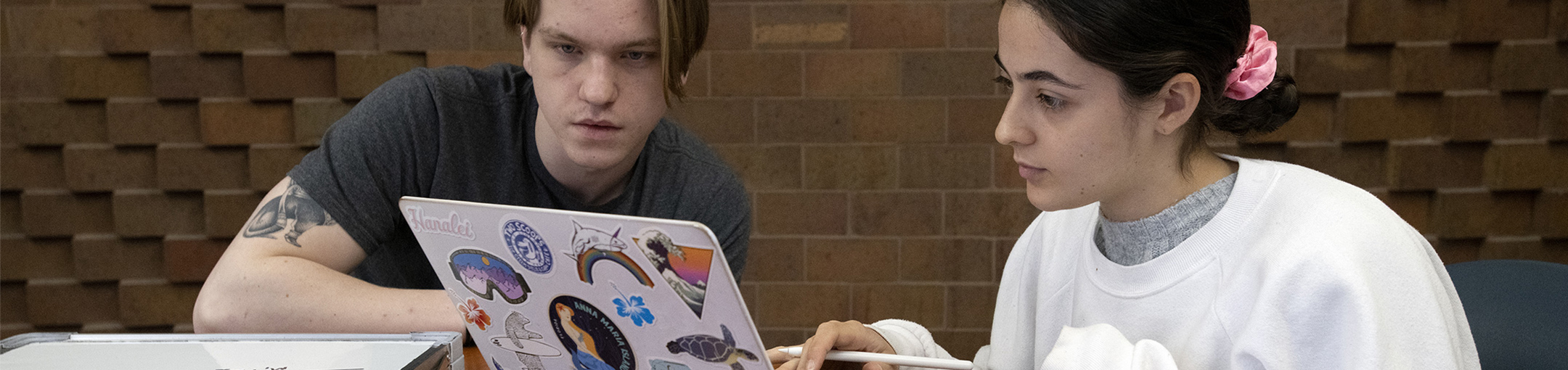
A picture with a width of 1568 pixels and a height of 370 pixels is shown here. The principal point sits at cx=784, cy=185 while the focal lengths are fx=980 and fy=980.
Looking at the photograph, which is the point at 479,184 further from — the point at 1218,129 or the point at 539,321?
the point at 1218,129

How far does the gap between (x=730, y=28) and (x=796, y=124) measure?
0.38 metres

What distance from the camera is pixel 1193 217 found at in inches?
46.0

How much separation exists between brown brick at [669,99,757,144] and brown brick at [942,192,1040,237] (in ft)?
2.27

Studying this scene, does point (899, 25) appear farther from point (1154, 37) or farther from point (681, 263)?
point (681, 263)

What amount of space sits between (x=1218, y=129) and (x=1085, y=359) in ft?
1.38

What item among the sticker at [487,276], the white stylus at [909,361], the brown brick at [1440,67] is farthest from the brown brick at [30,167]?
the brown brick at [1440,67]

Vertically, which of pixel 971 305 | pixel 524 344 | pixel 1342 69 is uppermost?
pixel 1342 69

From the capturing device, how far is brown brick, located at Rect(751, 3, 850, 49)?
10.3ft

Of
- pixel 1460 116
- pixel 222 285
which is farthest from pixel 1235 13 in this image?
pixel 1460 116

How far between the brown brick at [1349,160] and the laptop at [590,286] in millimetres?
2785

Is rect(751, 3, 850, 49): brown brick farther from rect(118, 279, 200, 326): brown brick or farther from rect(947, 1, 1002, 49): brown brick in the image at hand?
rect(118, 279, 200, 326): brown brick

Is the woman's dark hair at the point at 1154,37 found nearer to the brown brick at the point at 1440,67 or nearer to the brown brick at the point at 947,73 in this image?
the brown brick at the point at 947,73

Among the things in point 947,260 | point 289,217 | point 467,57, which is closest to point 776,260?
point 947,260

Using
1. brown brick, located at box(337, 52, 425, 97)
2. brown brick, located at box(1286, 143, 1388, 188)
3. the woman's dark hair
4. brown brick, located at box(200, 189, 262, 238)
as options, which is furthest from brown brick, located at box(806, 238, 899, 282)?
the woman's dark hair
